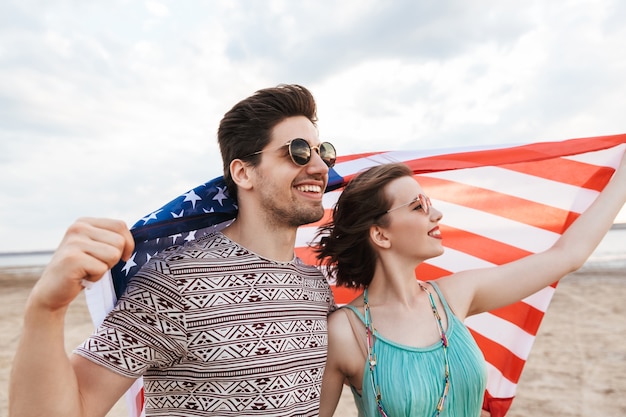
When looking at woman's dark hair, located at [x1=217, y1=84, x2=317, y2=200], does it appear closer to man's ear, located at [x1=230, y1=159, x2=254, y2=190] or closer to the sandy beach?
man's ear, located at [x1=230, y1=159, x2=254, y2=190]

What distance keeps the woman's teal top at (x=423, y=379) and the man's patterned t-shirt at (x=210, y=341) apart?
341 mm

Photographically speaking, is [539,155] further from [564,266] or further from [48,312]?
[48,312]

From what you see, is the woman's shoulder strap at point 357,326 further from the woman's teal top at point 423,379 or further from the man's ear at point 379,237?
the man's ear at point 379,237

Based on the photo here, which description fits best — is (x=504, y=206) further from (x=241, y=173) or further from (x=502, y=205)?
(x=241, y=173)

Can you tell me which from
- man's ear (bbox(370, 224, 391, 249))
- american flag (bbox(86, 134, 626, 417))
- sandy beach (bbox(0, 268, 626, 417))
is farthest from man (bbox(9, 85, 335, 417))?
sandy beach (bbox(0, 268, 626, 417))

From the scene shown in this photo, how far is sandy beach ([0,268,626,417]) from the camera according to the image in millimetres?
5246

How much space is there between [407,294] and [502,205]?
116 cm

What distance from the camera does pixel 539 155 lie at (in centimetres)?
297

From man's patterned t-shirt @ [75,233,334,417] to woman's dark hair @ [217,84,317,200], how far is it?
58 cm

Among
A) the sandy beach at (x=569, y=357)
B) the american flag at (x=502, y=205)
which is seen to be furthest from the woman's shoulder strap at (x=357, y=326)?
the sandy beach at (x=569, y=357)

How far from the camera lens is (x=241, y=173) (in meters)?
2.43

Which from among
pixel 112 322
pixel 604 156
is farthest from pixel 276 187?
pixel 604 156

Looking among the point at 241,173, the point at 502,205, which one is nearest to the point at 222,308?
the point at 241,173

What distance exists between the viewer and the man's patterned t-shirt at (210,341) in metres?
1.80
